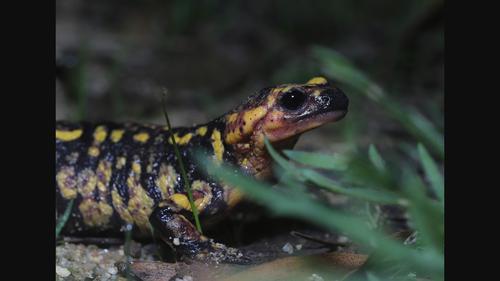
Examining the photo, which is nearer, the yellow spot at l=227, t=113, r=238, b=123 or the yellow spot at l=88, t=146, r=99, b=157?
the yellow spot at l=227, t=113, r=238, b=123

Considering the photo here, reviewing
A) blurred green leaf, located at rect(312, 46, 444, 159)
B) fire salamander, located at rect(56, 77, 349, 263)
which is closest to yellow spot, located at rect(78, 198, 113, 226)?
fire salamander, located at rect(56, 77, 349, 263)

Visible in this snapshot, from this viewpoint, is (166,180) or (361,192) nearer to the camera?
(361,192)

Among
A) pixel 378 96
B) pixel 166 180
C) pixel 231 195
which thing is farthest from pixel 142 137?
pixel 378 96

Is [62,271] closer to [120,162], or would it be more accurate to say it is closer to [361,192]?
[120,162]

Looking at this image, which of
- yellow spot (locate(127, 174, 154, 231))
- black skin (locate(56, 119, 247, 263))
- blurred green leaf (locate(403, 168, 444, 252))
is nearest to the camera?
blurred green leaf (locate(403, 168, 444, 252))

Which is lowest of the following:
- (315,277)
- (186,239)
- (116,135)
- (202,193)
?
(315,277)

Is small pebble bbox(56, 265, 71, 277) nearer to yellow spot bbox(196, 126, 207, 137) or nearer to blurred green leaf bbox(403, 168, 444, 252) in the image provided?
yellow spot bbox(196, 126, 207, 137)

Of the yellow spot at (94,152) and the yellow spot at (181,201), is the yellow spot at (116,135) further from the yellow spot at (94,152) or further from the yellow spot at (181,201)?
the yellow spot at (181,201)
